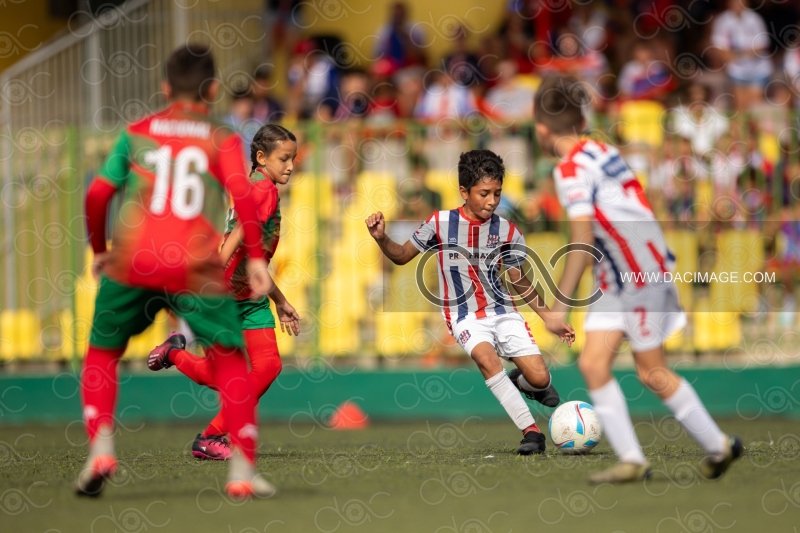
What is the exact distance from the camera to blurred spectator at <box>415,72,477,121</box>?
43.4ft

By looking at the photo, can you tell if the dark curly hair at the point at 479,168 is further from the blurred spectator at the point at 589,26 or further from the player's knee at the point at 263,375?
the blurred spectator at the point at 589,26

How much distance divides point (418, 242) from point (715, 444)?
7.33 ft

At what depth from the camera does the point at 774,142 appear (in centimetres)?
1062

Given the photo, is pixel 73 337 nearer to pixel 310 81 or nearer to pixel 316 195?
pixel 316 195

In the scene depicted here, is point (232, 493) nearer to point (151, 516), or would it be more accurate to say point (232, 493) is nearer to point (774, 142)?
point (151, 516)

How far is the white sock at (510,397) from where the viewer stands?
21.6 ft

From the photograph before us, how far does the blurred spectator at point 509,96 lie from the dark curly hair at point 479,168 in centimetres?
631

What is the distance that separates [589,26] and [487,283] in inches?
330

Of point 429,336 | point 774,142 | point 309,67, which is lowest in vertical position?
point 429,336

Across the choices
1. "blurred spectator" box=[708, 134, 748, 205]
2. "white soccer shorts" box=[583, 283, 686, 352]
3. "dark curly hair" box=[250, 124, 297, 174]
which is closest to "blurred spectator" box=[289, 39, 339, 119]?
"blurred spectator" box=[708, 134, 748, 205]

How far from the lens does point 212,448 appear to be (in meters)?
6.48

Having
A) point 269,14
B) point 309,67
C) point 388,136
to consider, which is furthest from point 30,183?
point 269,14

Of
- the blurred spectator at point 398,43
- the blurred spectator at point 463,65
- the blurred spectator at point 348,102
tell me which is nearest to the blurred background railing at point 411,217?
the blurred spectator at point 348,102

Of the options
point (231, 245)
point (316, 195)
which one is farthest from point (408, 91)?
point (231, 245)
